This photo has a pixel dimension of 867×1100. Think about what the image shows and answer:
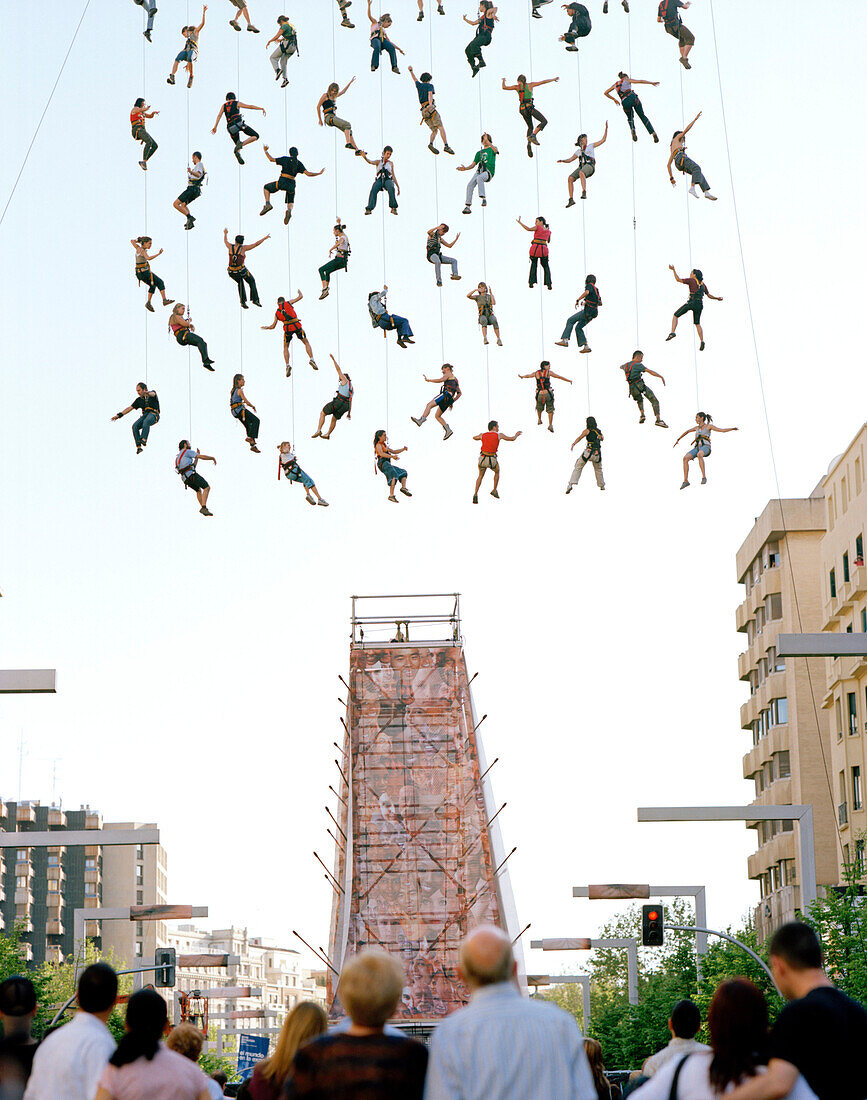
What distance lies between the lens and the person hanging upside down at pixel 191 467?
28.1 m

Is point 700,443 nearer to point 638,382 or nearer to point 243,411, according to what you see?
point 638,382

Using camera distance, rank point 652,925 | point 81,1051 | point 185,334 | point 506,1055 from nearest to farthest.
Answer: point 506,1055, point 81,1051, point 185,334, point 652,925

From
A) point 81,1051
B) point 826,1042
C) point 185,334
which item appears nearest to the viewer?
point 826,1042

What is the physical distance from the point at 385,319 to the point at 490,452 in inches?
113

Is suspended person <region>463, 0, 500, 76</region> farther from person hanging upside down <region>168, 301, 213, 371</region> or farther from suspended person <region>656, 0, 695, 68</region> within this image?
person hanging upside down <region>168, 301, 213, 371</region>

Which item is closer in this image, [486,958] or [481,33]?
[486,958]

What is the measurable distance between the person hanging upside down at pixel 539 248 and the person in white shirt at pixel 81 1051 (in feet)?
69.2

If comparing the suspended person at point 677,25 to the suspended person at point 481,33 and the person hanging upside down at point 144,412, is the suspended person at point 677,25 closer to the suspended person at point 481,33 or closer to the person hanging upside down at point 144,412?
the suspended person at point 481,33

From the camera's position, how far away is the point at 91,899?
5541 inches

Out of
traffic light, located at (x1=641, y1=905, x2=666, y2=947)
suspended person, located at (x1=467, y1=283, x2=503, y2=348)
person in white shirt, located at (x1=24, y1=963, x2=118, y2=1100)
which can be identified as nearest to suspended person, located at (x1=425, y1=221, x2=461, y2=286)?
suspended person, located at (x1=467, y1=283, x2=503, y2=348)

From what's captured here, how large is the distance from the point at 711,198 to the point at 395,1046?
70.5 feet

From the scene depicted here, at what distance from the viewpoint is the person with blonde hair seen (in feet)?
20.8

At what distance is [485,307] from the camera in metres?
28.5

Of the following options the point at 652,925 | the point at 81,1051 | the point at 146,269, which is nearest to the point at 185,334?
the point at 146,269
